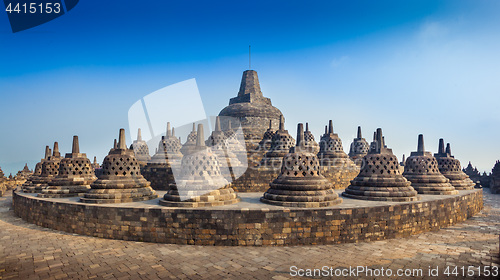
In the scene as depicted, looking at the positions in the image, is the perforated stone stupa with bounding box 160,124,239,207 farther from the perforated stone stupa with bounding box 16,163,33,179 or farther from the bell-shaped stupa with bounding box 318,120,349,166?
the perforated stone stupa with bounding box 16,163,33,179

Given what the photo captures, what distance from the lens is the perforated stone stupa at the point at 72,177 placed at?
42.4 ft

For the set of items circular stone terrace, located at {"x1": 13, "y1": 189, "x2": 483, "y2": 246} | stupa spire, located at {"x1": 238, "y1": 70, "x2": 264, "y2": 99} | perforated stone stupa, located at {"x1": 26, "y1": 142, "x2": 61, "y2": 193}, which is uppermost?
stupa spire, located at {"x1": 238, "y1": 70, "x2": 264, "y2": 99}

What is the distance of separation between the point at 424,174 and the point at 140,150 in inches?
745

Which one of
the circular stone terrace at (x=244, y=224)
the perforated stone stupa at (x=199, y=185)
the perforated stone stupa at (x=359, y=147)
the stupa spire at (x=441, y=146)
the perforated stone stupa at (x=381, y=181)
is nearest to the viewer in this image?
the circular stone terrace at (x=244, y=224)

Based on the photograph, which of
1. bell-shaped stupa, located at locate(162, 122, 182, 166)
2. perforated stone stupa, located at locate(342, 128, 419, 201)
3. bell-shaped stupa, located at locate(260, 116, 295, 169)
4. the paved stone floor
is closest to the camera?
the paved stone floor

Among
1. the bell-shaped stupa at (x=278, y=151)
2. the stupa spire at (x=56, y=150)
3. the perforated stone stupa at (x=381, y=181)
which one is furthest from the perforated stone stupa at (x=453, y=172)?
the stupa spire at (x=56, y=150)

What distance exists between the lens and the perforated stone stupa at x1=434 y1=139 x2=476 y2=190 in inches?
663

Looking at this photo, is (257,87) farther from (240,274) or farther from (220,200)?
(240,274)

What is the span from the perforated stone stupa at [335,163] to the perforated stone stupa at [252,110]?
17.6ft

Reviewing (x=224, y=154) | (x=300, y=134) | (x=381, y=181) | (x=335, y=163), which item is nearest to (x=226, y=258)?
(x=300, y=134)

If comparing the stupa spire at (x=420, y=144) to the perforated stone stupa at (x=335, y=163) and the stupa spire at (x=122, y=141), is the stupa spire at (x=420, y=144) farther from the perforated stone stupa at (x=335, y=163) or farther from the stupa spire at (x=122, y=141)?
the stupa spire at (x=122, y=141)

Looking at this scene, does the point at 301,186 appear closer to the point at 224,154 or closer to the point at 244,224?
the point at 244,224

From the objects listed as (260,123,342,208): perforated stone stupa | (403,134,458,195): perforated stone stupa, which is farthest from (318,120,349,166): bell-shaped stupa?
(260,123,342,208): perforated stone stupa

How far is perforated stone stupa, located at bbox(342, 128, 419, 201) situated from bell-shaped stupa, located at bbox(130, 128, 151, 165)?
15.4 m
